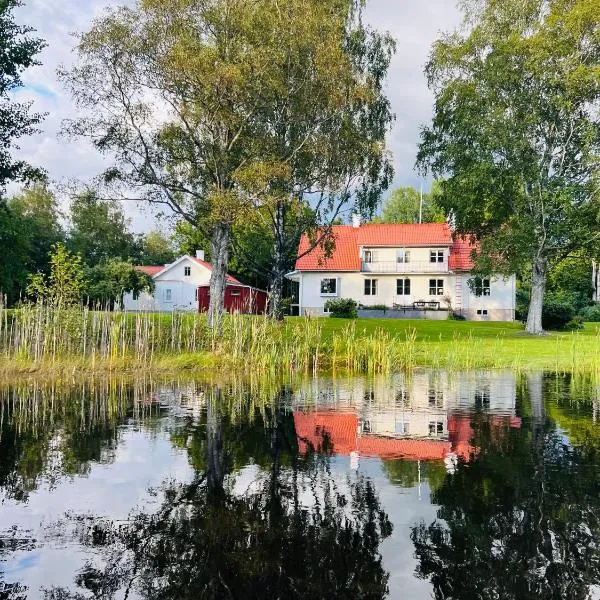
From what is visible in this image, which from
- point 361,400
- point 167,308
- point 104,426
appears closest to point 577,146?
point 361,400

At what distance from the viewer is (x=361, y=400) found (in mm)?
11242

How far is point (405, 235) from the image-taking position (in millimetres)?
48781

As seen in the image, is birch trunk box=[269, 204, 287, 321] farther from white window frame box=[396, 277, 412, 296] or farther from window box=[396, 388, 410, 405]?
white window frame box=[396, 277, 412, 296]

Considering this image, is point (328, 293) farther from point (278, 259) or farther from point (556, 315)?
point (278, 259)

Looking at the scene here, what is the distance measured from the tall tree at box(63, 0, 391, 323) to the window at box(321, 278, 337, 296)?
2192 centimetres

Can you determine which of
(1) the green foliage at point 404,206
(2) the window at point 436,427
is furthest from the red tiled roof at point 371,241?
(2) the window at point 436,427

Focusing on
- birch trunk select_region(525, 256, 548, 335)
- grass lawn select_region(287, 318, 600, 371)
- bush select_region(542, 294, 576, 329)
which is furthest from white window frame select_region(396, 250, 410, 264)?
grass lawn select_region(287, 318, 600, 371)

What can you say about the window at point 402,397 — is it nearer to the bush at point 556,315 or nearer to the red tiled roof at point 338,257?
the bush at point 556,315

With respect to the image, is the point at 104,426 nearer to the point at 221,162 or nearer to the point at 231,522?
the point at 231,522

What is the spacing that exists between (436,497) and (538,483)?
119 centimetres

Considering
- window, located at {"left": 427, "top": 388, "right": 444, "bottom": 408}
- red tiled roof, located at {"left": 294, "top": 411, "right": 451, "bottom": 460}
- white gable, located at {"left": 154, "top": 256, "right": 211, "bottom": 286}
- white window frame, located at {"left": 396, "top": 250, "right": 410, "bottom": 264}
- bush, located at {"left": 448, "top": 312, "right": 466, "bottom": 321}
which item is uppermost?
white window frame, located at {"left": 396, "top": 250, "right": 410, "bottom": 264}

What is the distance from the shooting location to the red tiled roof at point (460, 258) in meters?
46.8

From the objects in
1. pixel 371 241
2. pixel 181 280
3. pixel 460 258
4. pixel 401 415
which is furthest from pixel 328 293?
pixel 401 415

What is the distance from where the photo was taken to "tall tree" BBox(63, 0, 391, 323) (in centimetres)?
2048
